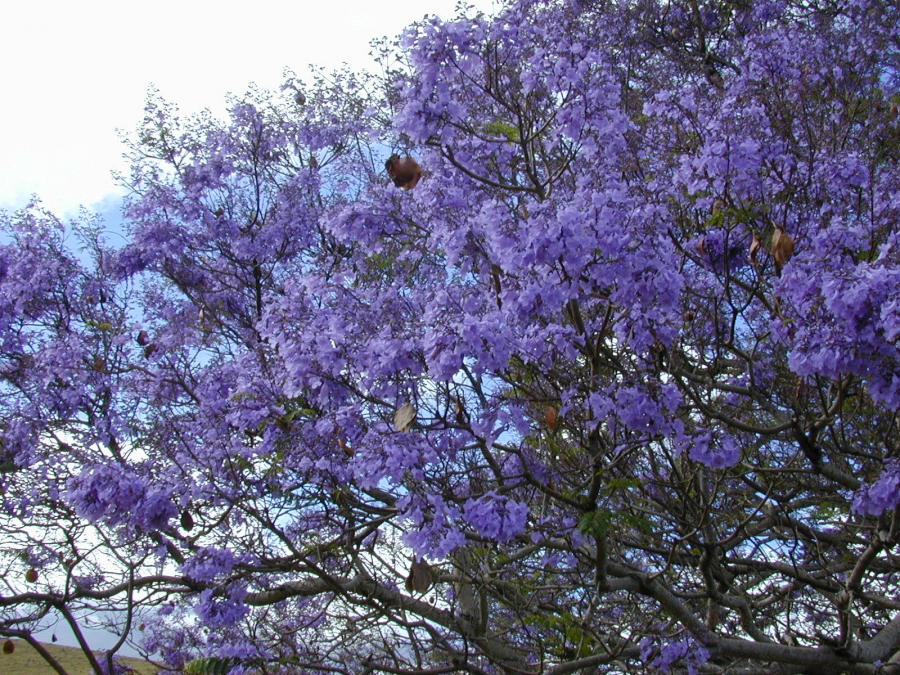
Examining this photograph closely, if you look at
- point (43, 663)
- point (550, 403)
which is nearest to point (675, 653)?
point (550, 403)

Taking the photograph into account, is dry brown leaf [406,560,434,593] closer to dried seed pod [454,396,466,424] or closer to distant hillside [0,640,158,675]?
dried seed pod [454,396,466,424]

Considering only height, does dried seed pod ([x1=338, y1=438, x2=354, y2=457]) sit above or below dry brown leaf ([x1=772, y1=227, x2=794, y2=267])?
below

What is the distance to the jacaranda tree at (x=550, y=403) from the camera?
332 cm

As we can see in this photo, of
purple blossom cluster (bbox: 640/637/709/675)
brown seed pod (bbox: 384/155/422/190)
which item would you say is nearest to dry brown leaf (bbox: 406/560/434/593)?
purple blossom cluster (bbox: 640/637/709/675)

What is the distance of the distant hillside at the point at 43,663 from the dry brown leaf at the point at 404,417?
8.29m

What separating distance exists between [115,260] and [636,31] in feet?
21.3

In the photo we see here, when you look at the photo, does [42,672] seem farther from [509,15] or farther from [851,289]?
[851,289]

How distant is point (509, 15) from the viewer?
15.9ft

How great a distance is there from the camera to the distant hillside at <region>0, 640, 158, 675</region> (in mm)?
10062

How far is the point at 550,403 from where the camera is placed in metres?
4.18

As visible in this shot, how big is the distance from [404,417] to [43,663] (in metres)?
10.1

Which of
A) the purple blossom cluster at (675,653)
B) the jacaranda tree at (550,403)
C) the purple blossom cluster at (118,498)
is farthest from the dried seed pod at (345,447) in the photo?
the purple blossom cluster at (675,653)

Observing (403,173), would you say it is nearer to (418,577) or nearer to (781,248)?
(781,248)

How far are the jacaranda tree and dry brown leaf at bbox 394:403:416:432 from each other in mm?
26
